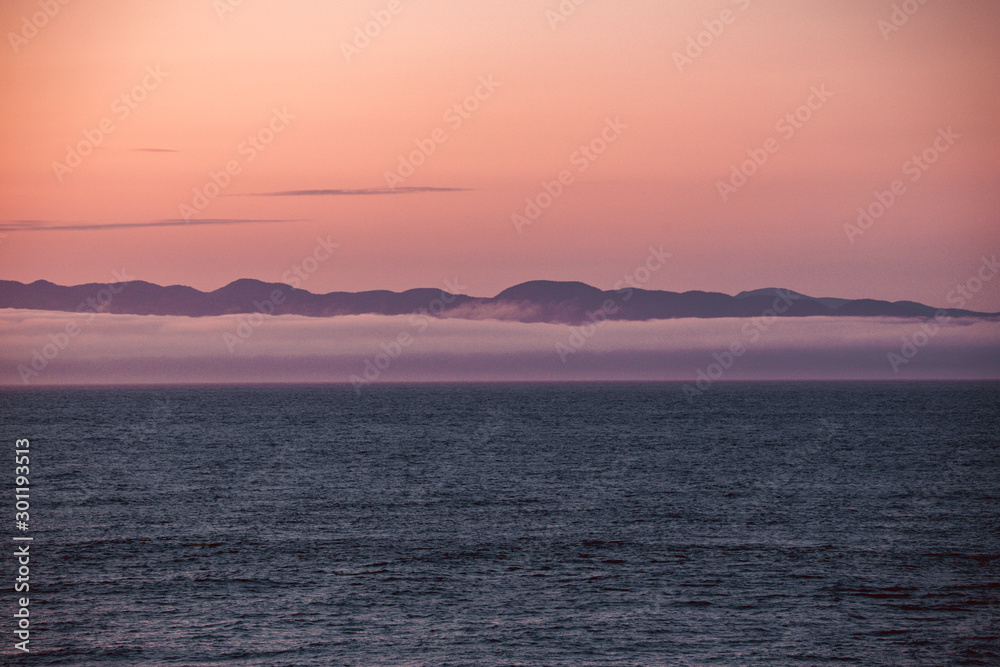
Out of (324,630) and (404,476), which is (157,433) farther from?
(324,630)

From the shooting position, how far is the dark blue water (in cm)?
3000

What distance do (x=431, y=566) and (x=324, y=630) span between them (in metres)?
9.12

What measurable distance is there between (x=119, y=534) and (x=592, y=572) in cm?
2424

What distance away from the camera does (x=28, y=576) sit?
37.2 meters

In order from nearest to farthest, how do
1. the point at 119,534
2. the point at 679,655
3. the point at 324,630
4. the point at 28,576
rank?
the point at 679,655 < the point at 324,630 < the point at 28,576 < the point at 119,534

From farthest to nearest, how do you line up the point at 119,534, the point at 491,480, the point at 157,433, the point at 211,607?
the point at 157,433
the point at 491,480
the point at 119,534
the point at 211,607

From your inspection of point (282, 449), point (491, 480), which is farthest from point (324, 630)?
point (282, 449)

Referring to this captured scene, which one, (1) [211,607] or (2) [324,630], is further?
(1) [211,607]

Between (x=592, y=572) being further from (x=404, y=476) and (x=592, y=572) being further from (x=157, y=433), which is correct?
(x=157, y=433)

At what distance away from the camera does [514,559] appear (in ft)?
134

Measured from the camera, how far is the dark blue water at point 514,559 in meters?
30.0

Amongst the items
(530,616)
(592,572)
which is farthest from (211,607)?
(592,572)

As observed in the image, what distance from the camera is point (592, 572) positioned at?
127 feet

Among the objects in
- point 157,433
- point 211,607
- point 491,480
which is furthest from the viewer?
point 157,433
